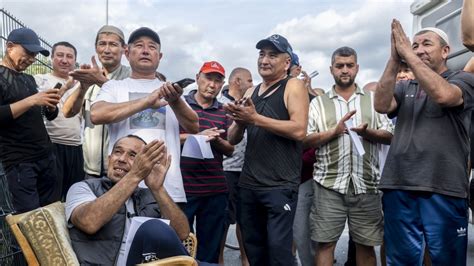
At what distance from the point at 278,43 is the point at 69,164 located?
2525 mm

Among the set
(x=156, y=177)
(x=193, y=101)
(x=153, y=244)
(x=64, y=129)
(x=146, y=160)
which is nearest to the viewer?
(x=153, y=244)

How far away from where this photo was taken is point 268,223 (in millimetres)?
3502

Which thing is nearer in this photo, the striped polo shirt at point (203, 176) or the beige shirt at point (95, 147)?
the beige shirt at point (95, 147)

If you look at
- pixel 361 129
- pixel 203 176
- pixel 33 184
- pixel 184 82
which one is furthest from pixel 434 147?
pixel 33 184

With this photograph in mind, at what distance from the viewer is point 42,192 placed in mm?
4129

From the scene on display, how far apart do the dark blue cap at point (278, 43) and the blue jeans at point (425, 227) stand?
1.29 metres

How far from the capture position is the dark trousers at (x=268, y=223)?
3.45 m

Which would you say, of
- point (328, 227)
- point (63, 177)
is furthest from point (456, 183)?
point (63, 177)

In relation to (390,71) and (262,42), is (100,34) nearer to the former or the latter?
(262,42)

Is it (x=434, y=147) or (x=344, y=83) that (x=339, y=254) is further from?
(x=434, y=147)

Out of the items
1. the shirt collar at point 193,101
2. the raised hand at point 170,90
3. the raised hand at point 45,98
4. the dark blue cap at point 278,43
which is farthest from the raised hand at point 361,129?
the raised hand at point 45,98

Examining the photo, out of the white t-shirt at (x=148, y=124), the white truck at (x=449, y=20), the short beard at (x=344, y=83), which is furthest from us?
the white truck at (x=449, y=20)

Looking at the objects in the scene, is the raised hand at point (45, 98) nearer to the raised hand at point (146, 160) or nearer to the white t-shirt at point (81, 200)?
the white t-shirt at point (81, 200)

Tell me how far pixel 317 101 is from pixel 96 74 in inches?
71.5
